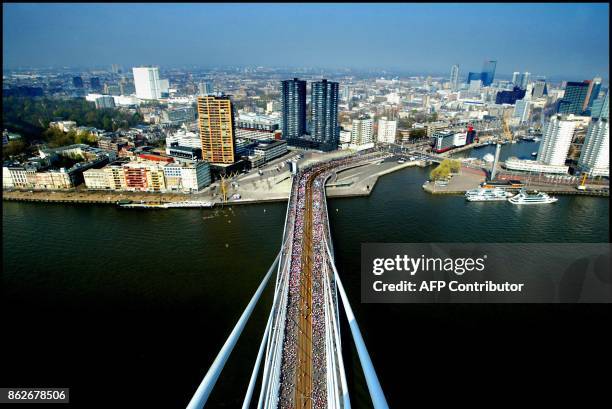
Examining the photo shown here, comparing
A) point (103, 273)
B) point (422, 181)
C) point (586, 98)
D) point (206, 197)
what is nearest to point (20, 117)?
point (206, 197)

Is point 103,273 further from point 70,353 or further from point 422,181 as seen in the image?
point 422,181

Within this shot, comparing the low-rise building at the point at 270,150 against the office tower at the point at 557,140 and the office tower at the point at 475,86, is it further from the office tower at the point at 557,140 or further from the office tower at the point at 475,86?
the office tower at the point at 475,86

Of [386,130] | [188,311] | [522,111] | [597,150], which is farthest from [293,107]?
[522,111]

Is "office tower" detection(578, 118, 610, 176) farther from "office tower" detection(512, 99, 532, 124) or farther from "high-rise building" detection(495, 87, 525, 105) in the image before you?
"high-rise building" detection(495, 87, 525, 105)

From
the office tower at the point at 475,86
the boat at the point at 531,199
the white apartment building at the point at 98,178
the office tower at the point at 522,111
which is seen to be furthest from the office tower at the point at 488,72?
the white apartment building at the point at 98,178

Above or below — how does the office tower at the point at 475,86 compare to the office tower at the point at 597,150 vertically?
above

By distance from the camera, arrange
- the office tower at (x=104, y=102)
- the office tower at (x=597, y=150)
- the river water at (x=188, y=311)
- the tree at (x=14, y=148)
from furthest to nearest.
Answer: the office tower at (x=104, y=102) < the tree at (x=14, y=148) < the office tower at (x=597, y=150) < the river water at (x=188, y=311)
